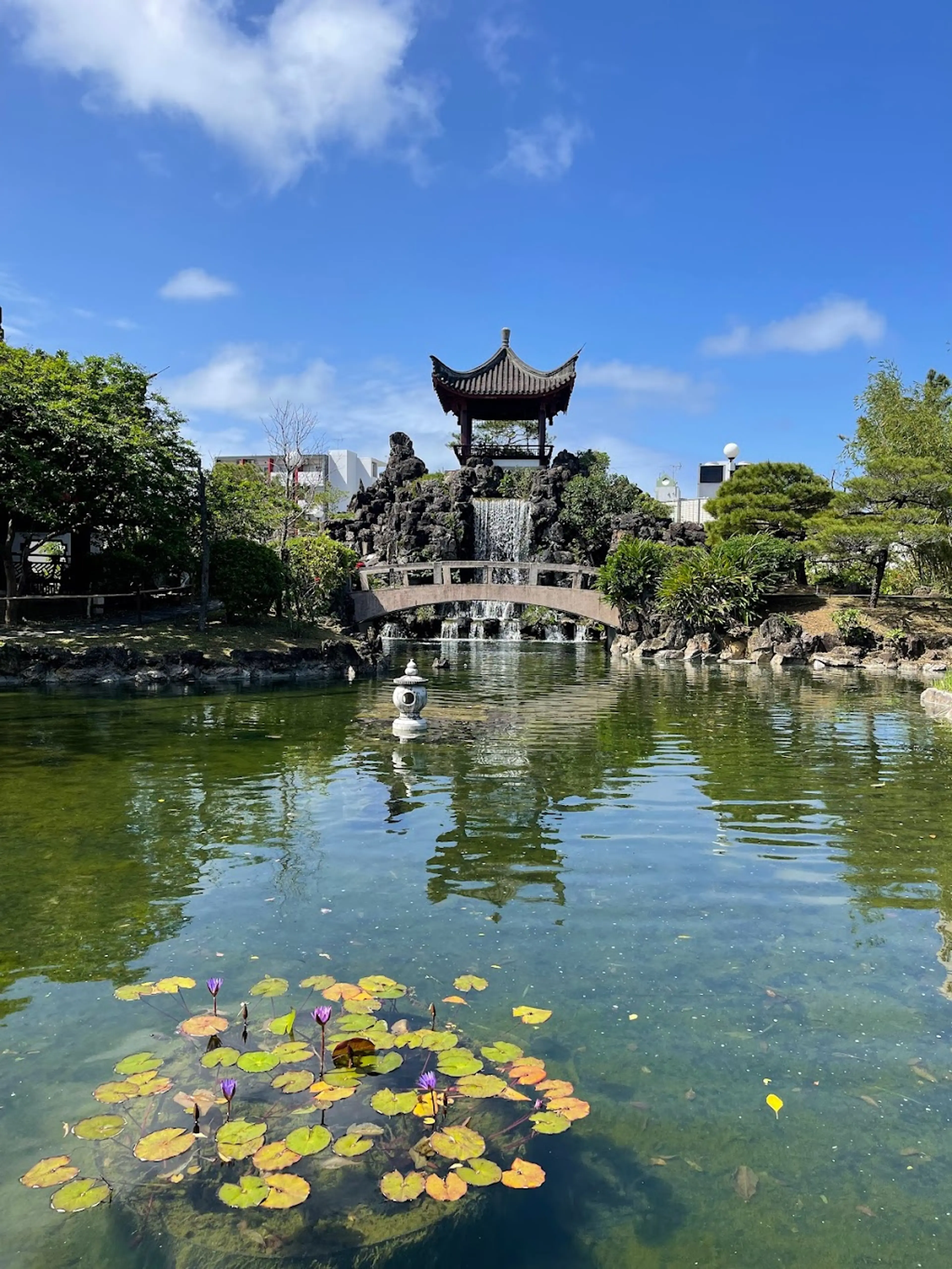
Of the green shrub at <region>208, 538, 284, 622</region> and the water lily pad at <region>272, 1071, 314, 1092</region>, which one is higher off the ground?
the green shrub at <region>208, 538, 284, 622</region>

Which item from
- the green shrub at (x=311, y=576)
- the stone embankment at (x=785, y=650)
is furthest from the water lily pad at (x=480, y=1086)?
the green shrub at (x=311, y=576)

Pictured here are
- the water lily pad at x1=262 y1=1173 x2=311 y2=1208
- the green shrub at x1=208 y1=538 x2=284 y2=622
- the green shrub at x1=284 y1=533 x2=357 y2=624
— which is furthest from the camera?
the green shrub at x1=284 y1=533 x2=357 y2=624

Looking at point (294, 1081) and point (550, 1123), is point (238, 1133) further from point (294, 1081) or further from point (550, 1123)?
point (550, 1123)

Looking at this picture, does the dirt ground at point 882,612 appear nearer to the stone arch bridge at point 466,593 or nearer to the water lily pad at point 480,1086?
the stone arch bridge at point 466,593

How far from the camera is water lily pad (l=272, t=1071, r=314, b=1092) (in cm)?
346

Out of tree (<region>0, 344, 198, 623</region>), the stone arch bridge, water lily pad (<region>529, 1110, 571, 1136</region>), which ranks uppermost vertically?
tree (<region>0, 344, 198, 623</region>)

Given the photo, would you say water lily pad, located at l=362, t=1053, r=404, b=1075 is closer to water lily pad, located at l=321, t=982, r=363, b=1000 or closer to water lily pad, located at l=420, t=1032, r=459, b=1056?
water lily pad, located at l=420, t=1032, r=459, b=1056

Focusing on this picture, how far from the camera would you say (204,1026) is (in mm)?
3943

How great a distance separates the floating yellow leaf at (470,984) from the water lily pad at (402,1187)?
150 centimetres

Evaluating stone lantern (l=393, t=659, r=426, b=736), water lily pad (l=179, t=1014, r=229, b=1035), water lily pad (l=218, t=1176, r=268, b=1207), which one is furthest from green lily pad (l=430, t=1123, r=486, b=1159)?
stone lantern (l=393, t=659, r=426, b=736)

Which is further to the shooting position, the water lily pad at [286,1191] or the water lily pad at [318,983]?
the water lily pad at [318,983]

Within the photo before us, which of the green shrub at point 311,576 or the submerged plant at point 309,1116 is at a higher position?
the green shrub at point 311,576

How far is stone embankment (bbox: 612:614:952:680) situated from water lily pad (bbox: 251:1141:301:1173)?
24.6 meters

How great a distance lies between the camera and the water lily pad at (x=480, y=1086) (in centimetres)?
342
